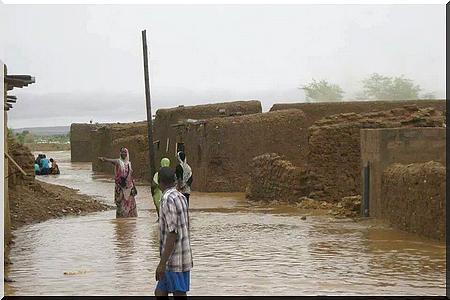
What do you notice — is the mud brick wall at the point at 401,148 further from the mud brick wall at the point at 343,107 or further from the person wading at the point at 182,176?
the mud brick wall at the point at 343,107

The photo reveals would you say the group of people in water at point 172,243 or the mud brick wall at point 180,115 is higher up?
the mud brick wall at point 180,115

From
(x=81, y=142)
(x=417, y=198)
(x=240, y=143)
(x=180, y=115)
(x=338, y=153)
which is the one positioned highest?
(x=180, y=115)

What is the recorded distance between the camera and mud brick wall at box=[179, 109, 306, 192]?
27.3 meters

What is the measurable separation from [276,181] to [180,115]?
448 inches

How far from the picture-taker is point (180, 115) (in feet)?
110

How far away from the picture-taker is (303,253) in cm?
1190

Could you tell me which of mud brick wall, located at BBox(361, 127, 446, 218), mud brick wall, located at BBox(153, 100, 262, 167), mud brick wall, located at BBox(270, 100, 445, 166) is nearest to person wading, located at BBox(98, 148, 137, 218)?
mud brick wall, located at BBox(361, 127, 446, 218)

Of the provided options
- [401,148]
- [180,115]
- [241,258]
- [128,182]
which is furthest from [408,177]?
[180,115]

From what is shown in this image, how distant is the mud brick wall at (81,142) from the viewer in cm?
5741

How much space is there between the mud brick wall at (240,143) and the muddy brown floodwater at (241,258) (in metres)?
8.96

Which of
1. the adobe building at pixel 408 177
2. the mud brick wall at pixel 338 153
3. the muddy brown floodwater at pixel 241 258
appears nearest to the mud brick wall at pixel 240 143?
the mud brick wall at pixel 338 153

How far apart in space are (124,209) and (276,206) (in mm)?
5173

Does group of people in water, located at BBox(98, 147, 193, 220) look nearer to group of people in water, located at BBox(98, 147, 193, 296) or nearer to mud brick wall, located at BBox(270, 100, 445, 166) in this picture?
group of people in water, located at BBox(98, 147, 193, 296)

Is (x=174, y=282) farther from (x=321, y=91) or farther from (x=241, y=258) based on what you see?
(x=321, y=91)
